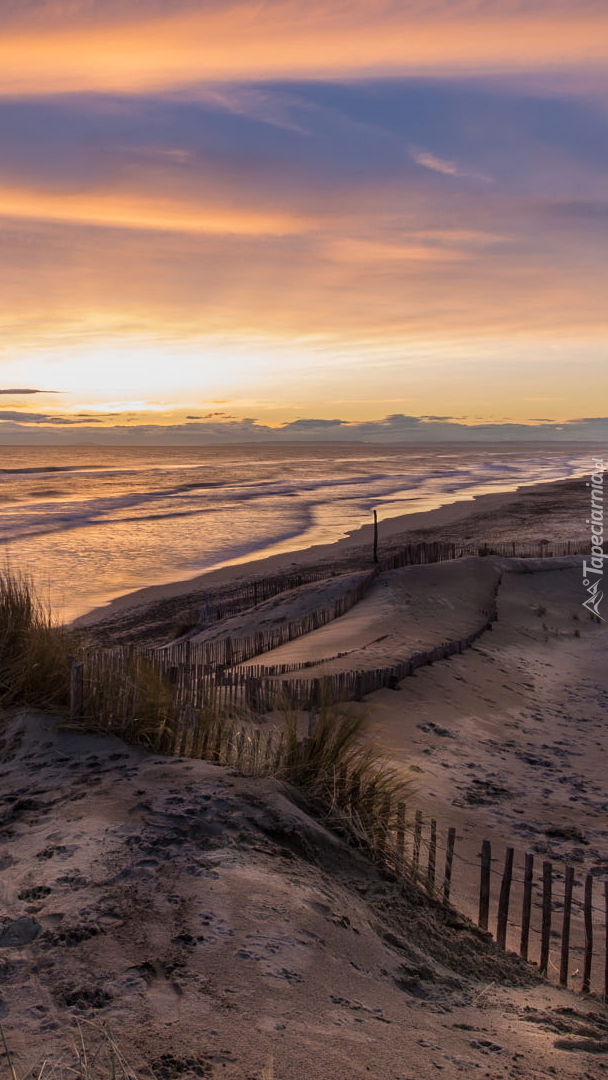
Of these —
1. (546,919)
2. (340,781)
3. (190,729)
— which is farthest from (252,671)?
(546,919)

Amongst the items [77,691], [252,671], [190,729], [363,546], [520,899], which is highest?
[77,691]

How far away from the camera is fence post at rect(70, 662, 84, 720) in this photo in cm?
523

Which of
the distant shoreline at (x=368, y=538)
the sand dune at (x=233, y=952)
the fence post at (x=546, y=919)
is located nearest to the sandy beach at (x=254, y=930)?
the sand dune at (x=233, y=952)

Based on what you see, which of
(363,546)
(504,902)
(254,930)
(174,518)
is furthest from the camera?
(174,518)

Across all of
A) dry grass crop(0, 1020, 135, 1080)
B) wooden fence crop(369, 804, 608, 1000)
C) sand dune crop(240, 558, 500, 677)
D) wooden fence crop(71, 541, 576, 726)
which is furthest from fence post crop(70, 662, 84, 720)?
sand dune crop(240, 558, 500, 677)

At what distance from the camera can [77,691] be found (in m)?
5.28

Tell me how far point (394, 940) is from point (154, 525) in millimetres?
35514

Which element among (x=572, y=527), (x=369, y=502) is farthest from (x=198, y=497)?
(x=572, y=527)

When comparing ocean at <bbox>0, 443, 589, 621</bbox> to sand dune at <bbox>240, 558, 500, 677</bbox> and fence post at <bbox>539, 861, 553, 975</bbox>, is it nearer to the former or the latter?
sand dune at <bbox>240, 558, 500, 677</bbox>

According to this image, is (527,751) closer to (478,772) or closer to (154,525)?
(478,772)

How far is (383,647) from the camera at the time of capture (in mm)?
11742

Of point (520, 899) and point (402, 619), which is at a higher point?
point (402, 619)

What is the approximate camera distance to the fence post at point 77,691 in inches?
206

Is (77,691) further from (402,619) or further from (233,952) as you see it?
(402,619)
